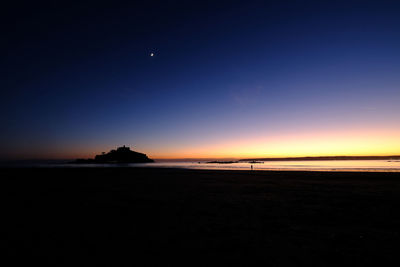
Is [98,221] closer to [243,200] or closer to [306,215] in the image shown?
[243,200]

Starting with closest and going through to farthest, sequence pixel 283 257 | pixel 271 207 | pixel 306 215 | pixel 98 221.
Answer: pixel 283 257
pixel 98 221
pixel 306 215
pixel 271 207

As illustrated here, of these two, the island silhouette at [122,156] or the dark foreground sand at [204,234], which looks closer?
the dark foreground sand at [204,234]

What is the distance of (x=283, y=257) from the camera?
4.42 meters

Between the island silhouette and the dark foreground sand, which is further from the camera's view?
the island silhouette

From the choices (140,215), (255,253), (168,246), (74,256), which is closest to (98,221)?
(140,215)

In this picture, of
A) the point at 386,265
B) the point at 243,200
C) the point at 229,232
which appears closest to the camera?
the point at 386,265

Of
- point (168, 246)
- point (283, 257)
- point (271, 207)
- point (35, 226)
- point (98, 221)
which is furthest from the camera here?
point (271, 207)

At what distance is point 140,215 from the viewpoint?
7957 millimetres

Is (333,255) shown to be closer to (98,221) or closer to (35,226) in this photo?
(98,221)

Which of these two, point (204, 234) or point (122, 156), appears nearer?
point (204, 234)

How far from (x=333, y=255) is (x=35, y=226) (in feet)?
27.4

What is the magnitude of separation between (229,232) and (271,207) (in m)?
3.86

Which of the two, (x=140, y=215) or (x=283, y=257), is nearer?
(x=283, y=257)

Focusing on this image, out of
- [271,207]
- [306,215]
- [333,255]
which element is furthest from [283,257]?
[271,207]
